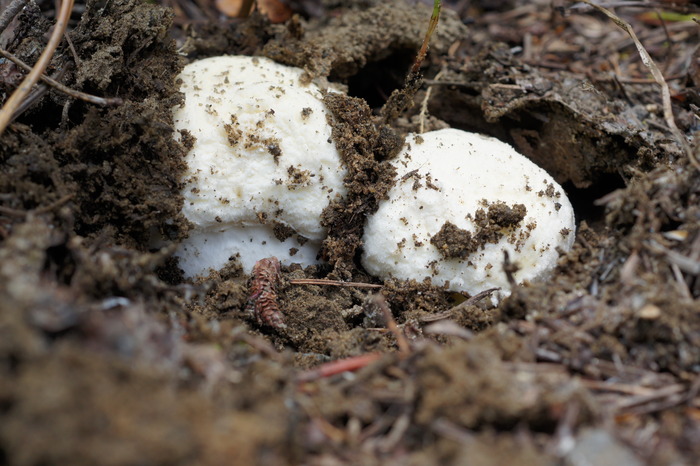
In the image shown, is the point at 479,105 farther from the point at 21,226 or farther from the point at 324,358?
the point at 21,226

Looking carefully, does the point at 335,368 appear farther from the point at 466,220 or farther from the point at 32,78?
the point at 32,78

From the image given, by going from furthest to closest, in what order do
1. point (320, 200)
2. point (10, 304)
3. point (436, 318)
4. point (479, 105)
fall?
1. point (479, 105)
2. point (320, 200)
3. point (436, 318)
4. point (10, 304)

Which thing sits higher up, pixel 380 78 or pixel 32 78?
pixel 32 78

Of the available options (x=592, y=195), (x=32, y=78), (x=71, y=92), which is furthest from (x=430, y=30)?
(x=32, y=78)

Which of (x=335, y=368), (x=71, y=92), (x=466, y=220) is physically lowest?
(x=466, y=220)

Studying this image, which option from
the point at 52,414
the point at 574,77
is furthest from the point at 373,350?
the point at 574,77

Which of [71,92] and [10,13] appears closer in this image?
[71,92]

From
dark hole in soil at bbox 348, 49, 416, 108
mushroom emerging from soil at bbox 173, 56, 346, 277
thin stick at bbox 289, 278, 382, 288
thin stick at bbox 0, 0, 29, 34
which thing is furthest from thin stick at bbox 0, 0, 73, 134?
dark hole in soil at bbox 348, 49, 416, 108
